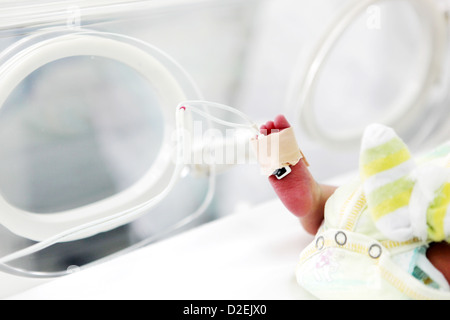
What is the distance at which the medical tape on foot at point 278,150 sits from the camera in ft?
2.36

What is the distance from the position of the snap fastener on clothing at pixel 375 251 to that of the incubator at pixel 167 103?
21 centimetres

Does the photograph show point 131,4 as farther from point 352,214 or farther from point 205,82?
point 352,214

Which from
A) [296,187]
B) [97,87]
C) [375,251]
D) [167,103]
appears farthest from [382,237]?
[97,87]

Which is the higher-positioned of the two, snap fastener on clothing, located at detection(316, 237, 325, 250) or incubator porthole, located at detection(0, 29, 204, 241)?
incubator porthole, located at detection(0, 29, 204, 241)

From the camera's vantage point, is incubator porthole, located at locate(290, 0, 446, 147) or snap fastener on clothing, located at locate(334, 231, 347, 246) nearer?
snap fastener on clothing, located at locate(334, 231, 347, 246)

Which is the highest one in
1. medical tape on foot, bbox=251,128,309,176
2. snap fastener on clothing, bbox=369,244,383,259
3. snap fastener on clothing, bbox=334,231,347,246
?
medical tape on foot, bbox=251,128,309,176

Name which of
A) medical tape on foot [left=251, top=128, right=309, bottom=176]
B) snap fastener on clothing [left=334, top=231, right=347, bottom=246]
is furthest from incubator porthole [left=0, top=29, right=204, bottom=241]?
snap fastener on clothing [left=334, top=231, right=347, bottom=246]

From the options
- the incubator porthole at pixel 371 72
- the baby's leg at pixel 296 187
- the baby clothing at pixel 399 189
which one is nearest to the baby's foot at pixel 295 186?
the baby's leg at pixel 296 187

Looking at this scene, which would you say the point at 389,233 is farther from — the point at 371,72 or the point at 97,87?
the point at 371,72

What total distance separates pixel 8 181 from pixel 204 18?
526 mm

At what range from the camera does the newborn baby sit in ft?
2.14

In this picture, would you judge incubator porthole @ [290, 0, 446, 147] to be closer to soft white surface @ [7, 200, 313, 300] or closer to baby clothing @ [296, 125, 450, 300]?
soft white surface @ [7, 200, 313, 300]

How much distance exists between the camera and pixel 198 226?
1.01m

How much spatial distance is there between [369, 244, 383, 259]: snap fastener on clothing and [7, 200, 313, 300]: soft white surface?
13 cm
